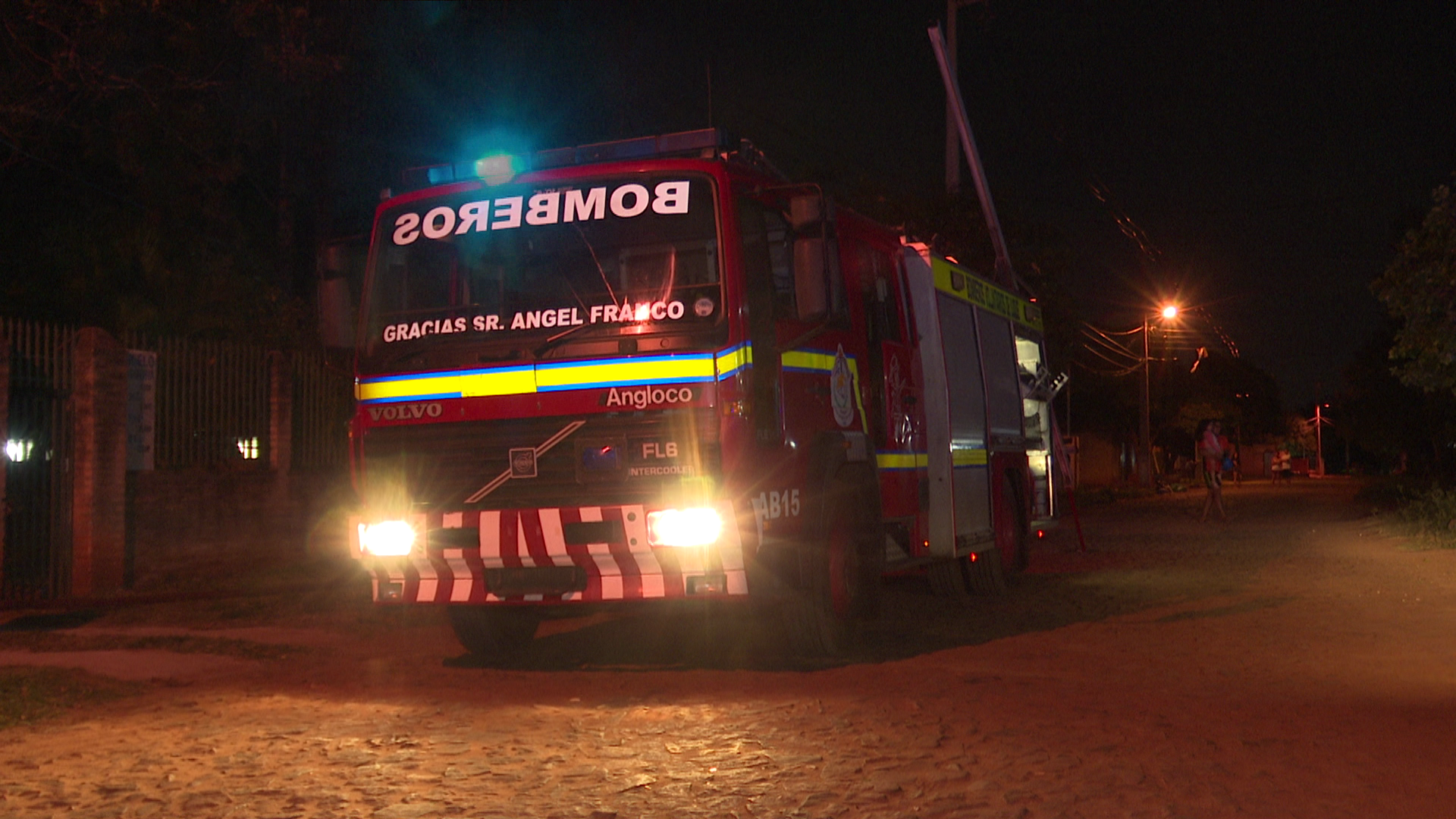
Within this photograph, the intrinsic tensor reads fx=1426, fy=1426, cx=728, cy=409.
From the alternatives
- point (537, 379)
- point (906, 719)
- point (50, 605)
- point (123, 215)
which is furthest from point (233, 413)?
point (906, 719)

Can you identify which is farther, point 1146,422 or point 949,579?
point 1146,422

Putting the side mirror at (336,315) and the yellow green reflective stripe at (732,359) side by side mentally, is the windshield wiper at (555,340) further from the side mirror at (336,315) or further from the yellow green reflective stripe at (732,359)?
the side mirror at (336,315)

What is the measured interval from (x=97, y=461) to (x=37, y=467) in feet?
1.77

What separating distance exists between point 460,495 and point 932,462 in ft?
14.5

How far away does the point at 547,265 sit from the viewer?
28.5 ft

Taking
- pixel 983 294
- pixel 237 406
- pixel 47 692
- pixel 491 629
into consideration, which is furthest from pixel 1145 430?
pixel 47 692

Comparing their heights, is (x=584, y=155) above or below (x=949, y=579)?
above

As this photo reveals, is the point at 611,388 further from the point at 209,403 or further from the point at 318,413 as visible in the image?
the point at 318,413

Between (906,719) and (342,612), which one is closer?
(906,719)

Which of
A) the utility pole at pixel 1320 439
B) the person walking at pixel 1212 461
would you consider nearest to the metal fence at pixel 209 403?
the person walking at pixel 1212 461

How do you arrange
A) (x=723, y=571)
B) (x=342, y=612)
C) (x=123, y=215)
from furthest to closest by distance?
1. (x=123, y=215)
2. (x=342, y=612)
3. (x=723, y=571)

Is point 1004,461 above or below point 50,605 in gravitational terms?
above

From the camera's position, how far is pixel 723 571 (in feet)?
27.2

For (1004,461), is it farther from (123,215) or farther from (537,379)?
(123,215)
